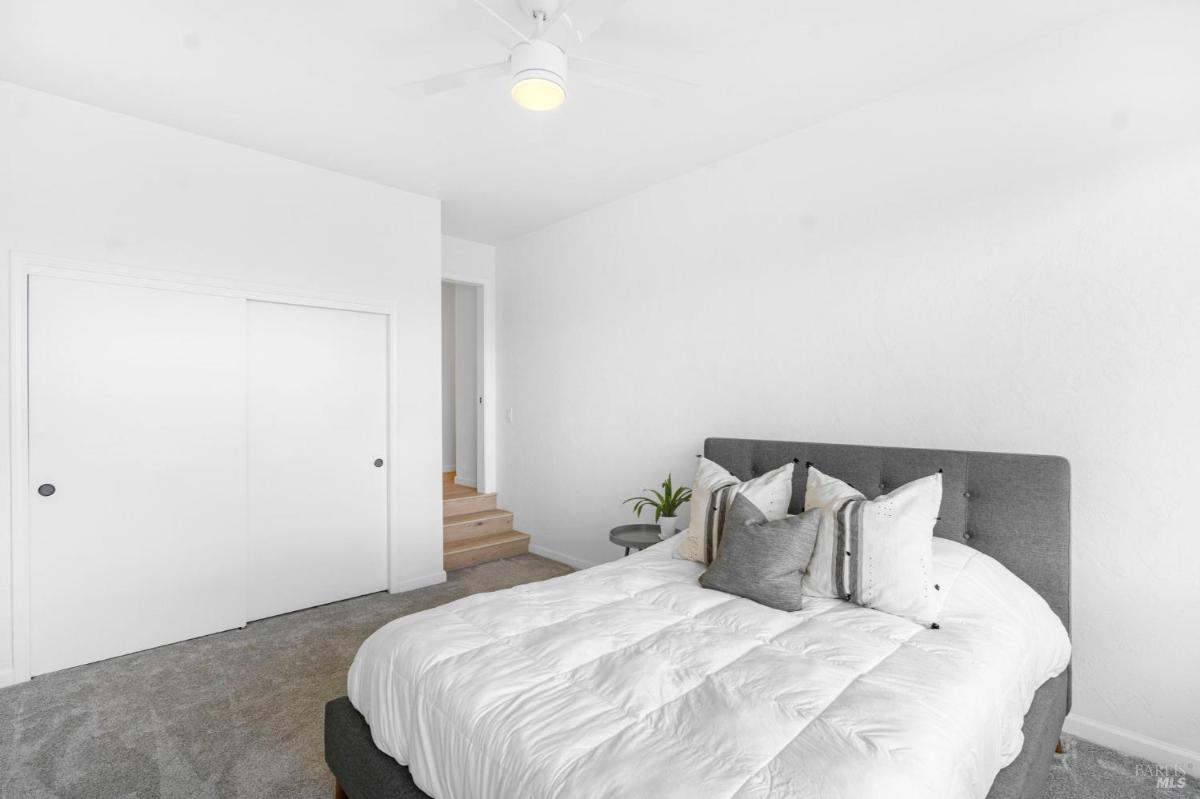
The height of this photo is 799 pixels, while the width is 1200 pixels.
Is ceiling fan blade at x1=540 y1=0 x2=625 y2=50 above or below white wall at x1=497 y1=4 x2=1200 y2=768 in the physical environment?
above

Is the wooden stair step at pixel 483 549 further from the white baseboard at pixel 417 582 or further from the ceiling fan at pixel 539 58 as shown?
the ceiling fan at pixel 539 58

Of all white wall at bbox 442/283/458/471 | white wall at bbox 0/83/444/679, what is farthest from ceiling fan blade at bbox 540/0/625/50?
white wall at bbox 442/283/458/471

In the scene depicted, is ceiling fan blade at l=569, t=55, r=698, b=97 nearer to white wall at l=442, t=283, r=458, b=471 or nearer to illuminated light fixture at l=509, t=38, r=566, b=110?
illuminated light fixture at l=509, t=38, r=566, b=110

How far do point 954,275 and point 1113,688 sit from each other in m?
1.64

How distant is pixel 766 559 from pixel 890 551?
399 millimetres

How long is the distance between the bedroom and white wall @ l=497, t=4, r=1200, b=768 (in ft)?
0.05

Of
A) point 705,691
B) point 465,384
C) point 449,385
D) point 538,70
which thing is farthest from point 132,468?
point 449,385

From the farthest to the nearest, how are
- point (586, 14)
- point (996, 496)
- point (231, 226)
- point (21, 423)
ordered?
point (231, 226) < point (21, 423) < point (996, 496) < point (586, 14)

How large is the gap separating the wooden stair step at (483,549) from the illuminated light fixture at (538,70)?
3250 mm

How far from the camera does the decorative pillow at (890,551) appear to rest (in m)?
1.82

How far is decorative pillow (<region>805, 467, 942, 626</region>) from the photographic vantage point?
1.82 m

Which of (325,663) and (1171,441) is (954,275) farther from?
(325,663)

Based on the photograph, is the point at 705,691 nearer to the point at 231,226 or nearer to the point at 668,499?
the point at 668,499

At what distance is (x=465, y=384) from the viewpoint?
19.3ft
